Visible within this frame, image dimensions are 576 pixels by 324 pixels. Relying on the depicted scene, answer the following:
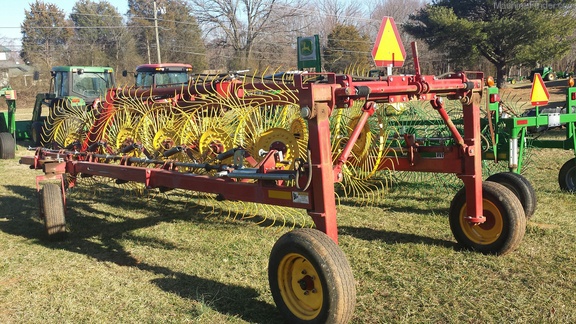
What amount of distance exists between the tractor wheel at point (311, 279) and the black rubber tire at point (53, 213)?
117 inches

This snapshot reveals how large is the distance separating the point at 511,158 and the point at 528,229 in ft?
2.55

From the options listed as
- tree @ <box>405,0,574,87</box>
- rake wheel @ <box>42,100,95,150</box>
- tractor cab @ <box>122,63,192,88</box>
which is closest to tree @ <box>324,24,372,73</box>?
tree @ <box>405,0,574,87</box>

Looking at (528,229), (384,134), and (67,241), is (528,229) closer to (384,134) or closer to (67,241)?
(384,134)

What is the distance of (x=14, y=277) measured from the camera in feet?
14.1

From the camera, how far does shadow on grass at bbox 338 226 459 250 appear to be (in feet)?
15.0

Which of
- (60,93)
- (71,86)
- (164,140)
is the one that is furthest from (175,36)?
(164,140)

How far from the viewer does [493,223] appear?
4.18 meters

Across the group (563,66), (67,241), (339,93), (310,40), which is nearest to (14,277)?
(67,241)

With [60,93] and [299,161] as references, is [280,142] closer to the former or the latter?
[299,161]

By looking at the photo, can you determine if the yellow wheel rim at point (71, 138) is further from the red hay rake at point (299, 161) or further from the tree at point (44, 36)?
the tree at point (44, 36)

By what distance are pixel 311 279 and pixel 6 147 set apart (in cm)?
1144

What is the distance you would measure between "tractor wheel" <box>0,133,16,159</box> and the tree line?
15.6 metres

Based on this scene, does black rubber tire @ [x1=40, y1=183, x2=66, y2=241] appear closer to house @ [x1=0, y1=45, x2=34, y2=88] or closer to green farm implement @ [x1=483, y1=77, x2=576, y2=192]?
green farm implement @ [x1=483, y1=77, x2=576, y2=192]

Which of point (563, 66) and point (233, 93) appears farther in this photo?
point (563, 66)
